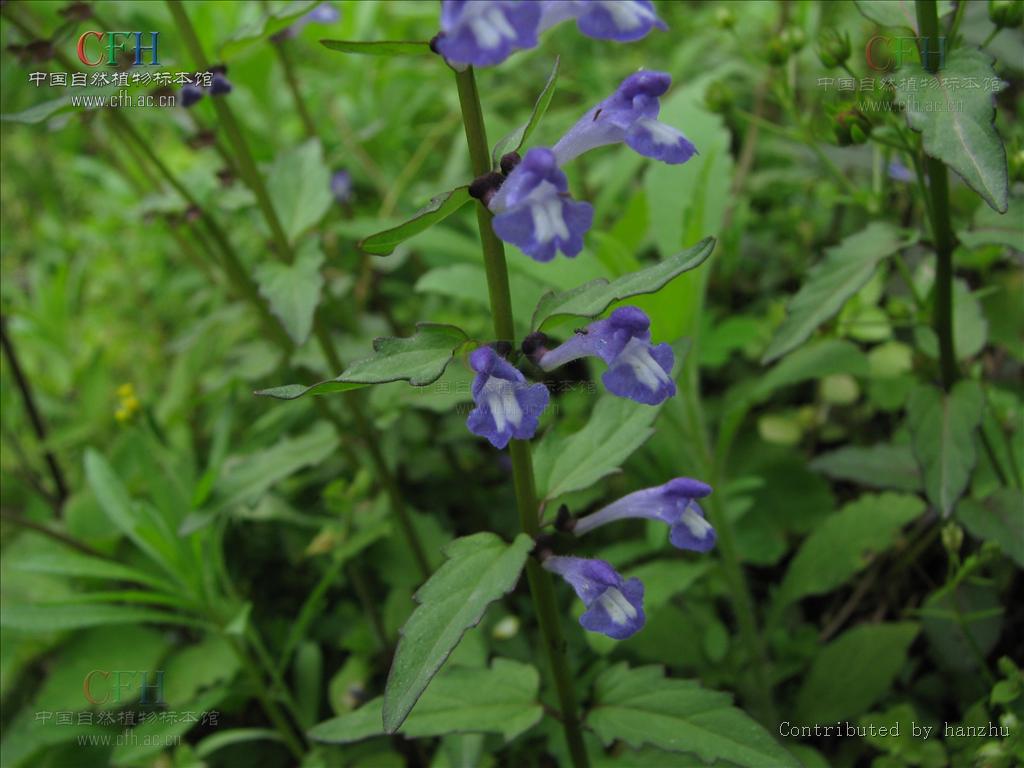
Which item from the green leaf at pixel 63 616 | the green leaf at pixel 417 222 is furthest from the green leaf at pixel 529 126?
the green leaf at pixel 63 616

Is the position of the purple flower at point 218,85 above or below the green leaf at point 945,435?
above

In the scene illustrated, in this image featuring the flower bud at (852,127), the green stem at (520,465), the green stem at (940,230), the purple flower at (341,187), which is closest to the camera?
→ the green stem at (520,465)

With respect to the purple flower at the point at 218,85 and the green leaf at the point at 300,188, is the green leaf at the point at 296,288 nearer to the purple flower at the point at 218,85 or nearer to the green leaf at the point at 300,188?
the green leaf at the point at 300,188

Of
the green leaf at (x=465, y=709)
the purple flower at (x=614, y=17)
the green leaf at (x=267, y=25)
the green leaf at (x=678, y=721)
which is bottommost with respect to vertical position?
the green leaf at (x=678, y=721)

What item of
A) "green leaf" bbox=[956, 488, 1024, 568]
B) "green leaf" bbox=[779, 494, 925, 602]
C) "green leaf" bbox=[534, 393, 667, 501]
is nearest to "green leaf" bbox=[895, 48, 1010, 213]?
"green leaf" bbox=[534, 393, 667, 501]

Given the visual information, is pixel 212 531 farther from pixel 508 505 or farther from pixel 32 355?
pixel 32 355

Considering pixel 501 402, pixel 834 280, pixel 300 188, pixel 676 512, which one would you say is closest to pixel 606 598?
pixel 676 512

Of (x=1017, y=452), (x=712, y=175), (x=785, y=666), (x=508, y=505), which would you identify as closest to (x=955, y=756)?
(x=785, y=666)
